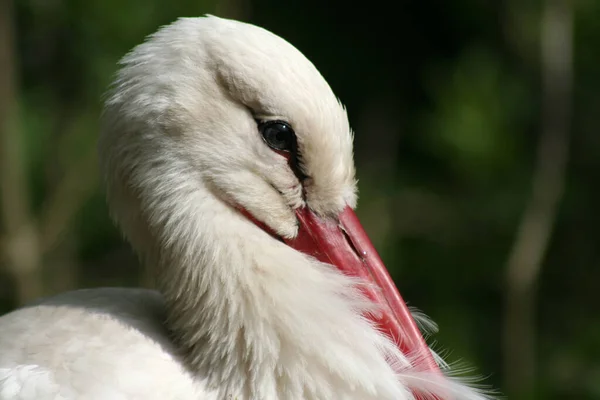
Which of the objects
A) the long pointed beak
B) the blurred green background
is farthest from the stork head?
the blurred green background

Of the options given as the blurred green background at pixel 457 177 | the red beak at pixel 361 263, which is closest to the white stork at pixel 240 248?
the red beak at pixel 361 263

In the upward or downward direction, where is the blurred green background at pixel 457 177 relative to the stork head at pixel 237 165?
downward

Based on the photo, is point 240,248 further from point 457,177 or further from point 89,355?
point 457,177

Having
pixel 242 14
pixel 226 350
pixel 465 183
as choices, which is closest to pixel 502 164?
pixel 465 183

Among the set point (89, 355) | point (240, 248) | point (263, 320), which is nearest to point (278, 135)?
point (240, 248)

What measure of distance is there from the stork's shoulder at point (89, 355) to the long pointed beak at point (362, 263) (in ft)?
1.11

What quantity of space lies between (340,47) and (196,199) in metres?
3.07

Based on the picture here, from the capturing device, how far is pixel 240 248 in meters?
1.65

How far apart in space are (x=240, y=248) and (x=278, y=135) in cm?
23

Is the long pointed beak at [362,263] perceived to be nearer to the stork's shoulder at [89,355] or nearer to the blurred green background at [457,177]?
the stork's shoulder at [89,355]

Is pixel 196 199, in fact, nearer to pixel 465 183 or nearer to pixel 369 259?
pixel 369 259

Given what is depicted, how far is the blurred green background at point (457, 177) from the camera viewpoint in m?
3.53

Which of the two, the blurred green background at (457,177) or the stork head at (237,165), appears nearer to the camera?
the stork head at (237,165)

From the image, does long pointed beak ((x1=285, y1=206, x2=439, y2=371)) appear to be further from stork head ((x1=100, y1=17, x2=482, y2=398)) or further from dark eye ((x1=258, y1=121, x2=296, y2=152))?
dark eye ((x1=258, y1=121, x2=296, y2=152))
